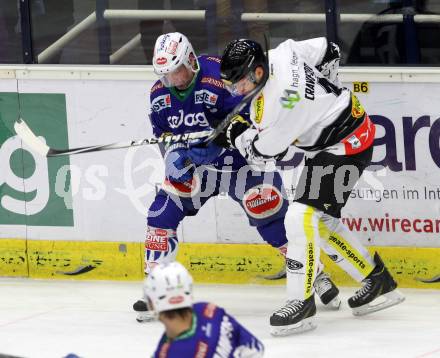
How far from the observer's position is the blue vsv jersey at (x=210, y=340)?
12.8 feet

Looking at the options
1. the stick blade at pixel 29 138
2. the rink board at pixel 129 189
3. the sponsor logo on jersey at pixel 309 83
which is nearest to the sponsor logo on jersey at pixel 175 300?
the sponsor logo on jersey at pixel 309 83

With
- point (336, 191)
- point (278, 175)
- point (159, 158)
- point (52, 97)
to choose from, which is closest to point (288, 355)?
point (336, 191)

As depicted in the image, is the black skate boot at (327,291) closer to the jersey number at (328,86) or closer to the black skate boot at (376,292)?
the black skate boot at (376,292)

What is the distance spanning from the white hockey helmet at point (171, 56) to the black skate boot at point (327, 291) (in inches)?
43.7

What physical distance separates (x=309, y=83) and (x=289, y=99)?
0.14m

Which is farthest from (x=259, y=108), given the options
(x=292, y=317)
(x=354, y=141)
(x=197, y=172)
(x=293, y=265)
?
(x=292, y=317)

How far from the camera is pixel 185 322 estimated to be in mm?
3895

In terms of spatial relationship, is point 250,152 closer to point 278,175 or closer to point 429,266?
point 278,175

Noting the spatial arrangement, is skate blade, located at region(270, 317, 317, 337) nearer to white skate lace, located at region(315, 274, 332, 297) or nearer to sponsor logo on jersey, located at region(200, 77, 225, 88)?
white skate lace, located at region(315, 274, 332, 297)

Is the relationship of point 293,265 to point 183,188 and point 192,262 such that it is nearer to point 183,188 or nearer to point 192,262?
point 183,188

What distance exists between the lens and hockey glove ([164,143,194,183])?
A: 19.9 feet

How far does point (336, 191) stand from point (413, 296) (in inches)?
33.4

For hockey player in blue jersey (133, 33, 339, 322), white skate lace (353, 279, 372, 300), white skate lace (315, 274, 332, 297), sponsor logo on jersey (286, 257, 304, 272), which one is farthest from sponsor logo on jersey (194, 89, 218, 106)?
white skate lace (353, 279, 372, 300)

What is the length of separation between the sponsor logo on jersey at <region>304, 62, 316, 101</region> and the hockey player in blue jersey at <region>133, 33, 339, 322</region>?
469 millimetres
